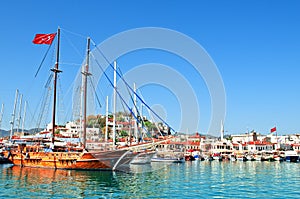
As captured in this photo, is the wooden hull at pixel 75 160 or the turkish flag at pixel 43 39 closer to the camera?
the wooden hull at pixel 75 160

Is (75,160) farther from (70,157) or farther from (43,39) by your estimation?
(43,39)

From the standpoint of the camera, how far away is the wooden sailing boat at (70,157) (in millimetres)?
35938

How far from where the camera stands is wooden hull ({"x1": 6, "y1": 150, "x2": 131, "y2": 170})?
35906 mm

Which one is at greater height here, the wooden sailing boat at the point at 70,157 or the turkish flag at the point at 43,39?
the turkish flag at the point at 43,39

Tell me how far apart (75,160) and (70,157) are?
0.95 meters

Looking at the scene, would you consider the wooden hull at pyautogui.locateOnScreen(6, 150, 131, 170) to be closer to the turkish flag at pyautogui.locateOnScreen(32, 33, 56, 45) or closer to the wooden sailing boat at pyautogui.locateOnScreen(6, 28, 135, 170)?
the wooden sailing boat at pyautogui.locateOnScreen(6, 28, 135, 170)

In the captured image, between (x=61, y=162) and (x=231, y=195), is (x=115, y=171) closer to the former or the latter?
(x=61, y=162)

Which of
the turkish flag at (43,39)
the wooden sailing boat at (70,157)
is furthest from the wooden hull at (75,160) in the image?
the turkish flag at (43,39)

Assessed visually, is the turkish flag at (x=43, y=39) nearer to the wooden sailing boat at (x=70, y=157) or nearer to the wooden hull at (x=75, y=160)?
the wooden sailing boat at (x=70, y=157)

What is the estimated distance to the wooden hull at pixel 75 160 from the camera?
35.9 m

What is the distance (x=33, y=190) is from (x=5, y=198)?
331 centimetres

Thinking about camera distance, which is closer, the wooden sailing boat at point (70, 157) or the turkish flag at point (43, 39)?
the wooden sailing boat at point (70, 157)

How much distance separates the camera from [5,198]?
736 inches

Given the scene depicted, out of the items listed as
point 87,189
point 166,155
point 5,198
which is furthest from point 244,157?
point 5,198
